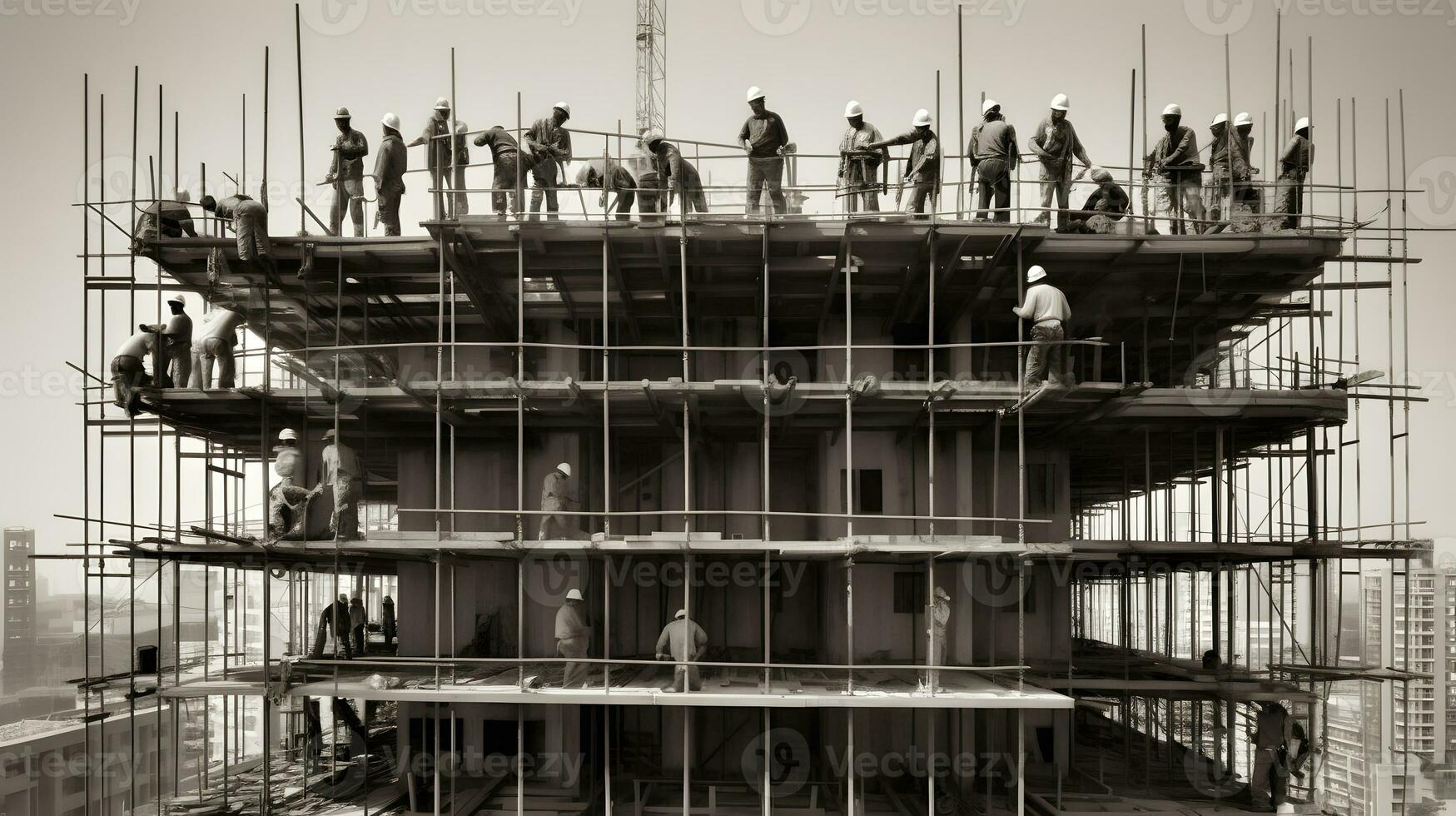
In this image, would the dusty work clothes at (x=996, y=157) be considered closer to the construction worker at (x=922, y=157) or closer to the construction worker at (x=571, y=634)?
the construction worker at (x=922, y=157)

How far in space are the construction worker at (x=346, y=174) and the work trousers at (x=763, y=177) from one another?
300 inches

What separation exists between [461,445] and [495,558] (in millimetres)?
2775

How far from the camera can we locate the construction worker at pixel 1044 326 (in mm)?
14438

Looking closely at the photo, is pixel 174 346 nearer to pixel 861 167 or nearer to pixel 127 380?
pixel 127 380

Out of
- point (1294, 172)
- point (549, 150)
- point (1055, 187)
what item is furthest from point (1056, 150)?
point (549, 150)

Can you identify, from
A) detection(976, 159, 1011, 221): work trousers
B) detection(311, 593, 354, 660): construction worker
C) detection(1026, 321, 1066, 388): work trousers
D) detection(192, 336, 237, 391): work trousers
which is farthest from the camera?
detection(311, 593, 354, 660): construction worker

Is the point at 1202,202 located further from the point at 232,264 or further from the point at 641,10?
the point at 641,10

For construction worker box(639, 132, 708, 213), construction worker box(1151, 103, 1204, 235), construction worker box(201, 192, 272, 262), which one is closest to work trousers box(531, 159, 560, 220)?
construction worker box(639, 132, 708, 213)

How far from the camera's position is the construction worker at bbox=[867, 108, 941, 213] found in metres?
15.8

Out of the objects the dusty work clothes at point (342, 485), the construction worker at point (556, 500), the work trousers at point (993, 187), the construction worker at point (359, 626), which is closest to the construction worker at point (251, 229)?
the dusty work clothes at point (342, 485)

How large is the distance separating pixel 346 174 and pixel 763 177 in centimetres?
824

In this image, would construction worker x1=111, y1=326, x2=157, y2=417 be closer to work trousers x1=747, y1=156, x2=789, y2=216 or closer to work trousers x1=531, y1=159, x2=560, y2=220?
work trousers x1=531, y1=159, x2=560, y2=220

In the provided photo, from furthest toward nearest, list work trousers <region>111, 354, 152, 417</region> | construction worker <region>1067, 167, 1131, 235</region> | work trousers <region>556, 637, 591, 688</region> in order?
construction worker <region>1067, 167, 1131, 235</region> → work trousers <region>111, 354, 152, 417</region> → work trousers <region>556, 637, 591, 688</region>

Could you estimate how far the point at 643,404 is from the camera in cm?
1653
